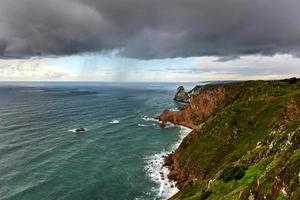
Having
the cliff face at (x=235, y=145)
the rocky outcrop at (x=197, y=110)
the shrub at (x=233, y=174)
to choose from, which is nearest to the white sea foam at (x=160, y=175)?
the cliff face at (x=235, y=145)

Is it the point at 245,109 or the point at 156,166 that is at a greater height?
the point at 245,109

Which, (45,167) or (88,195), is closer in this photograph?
(88,195)

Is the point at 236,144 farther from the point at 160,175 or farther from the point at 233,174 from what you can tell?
the point at 233,174

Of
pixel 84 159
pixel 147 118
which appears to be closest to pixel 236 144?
pixel 84 159

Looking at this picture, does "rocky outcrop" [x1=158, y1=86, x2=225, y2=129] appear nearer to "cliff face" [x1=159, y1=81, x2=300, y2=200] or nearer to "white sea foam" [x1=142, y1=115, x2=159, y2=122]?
"white sea foam" [x1=142, y1=115, x2=159, y2=122]

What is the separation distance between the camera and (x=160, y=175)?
7806 cm

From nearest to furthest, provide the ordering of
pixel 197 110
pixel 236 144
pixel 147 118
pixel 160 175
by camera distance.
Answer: pixel 236 144 < pixel 160 175 < pixel 197 110 < pixel 147 118

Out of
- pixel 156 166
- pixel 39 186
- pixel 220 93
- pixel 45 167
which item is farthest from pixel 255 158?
pixel 220 93

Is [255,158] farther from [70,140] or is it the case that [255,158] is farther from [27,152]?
[70,140]

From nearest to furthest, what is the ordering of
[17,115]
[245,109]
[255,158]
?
[255,158]
[245,109]
[17,115]

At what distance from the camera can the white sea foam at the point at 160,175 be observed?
67438 mm

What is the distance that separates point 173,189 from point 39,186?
31.3 m

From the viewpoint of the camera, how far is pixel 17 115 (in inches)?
7136

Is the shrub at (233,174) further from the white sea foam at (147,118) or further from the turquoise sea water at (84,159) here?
the white sea foam at (147,118)
